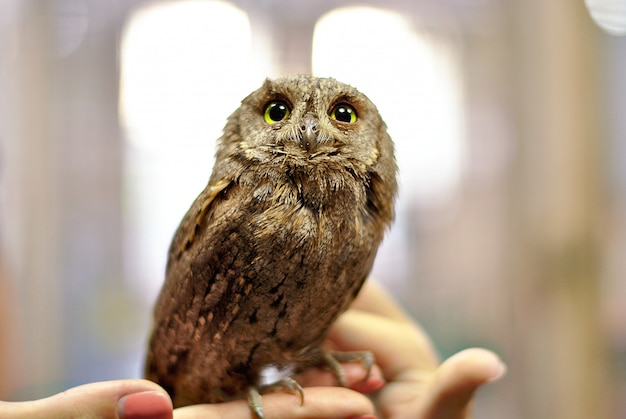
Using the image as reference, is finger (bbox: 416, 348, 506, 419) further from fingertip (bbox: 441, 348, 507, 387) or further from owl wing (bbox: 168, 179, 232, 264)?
owl wing (bbox: 168, 179, 232, 264)

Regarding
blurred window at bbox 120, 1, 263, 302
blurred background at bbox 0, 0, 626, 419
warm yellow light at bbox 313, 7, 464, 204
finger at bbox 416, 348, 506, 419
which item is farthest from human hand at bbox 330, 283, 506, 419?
Result: blurred window at bbox 120, 1, 263, 302

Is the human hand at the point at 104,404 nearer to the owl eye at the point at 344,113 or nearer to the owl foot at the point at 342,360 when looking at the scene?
the owl foot at the point at 342,360

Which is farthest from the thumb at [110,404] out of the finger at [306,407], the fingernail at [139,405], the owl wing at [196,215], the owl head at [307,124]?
the owl head at [307,124]

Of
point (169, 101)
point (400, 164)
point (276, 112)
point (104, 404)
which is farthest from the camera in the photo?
point (169, 101)

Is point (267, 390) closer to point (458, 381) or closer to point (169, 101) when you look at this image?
point (458, 381)

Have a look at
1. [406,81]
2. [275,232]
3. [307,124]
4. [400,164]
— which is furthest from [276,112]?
[406,81]
